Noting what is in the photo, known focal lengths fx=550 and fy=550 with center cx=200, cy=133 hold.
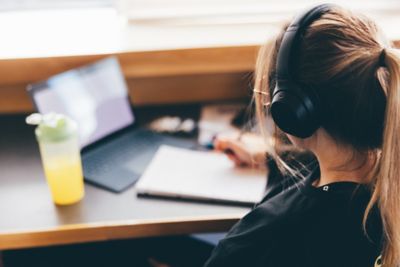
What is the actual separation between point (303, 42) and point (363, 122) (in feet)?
0.49

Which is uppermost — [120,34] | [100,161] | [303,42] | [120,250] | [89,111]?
[303,42]

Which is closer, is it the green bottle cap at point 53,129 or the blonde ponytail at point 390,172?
the blonde ponytail at point 390,172

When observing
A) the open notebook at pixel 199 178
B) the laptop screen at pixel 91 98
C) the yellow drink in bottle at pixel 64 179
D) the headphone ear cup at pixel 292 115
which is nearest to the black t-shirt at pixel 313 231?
the headphone ear cup at pixel 292 115

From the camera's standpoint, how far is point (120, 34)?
5.30 ft

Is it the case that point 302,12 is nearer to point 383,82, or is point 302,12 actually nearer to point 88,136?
point 383,82

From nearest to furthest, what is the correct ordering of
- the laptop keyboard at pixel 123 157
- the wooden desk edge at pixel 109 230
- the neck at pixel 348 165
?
the neck at pixel 348 165
the wooden desk edge at pixel 109 230
the laptop keyboard at pixel 123 157

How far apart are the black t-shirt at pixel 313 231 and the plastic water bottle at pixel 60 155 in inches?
16.1

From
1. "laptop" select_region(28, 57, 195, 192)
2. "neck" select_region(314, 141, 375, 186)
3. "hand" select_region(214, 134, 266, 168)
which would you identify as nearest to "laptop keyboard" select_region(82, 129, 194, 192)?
"laptop" select_region(28, 57, 195, 192)

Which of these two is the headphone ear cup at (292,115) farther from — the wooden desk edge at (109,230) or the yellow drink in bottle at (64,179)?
the yellow drink in bottle at (64,179)

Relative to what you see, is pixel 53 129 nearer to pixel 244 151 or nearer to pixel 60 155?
pixel 60 155

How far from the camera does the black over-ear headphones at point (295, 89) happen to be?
2.67ft

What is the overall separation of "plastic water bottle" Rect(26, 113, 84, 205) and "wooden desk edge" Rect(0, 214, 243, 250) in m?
0.10

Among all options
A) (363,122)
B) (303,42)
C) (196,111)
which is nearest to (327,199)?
(363,122)

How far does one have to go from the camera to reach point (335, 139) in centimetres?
86
